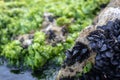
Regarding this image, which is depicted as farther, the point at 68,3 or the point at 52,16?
the point at 68,3

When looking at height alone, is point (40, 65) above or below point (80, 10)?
below

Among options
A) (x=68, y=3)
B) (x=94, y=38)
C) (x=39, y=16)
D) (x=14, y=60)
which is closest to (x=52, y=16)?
(x=39, y=16)

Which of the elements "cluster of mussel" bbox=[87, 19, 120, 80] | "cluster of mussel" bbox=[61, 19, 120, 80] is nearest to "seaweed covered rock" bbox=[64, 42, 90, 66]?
"cluster of mussel" bbox=[61, 19, 120, 80]

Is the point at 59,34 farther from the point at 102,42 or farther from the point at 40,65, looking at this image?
the point at 102,42

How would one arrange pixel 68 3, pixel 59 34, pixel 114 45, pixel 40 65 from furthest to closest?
1. pixel 68 3
2. pixel 59 34
3. pixel 40 65
4. pixel 114 45

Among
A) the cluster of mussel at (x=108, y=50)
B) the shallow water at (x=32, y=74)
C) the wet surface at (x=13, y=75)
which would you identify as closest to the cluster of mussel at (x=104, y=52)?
the cluster of mussel at (x=108, y=50)

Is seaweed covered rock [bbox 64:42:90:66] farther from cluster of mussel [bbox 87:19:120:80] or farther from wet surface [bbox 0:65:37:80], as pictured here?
wet surface [bbox 0:65:37:80]

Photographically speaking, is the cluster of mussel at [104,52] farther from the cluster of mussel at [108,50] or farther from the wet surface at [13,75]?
the wet surface at [13,75]

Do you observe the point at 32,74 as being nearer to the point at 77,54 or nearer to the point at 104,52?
the point at 77,54
